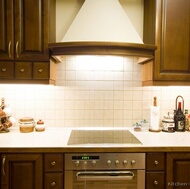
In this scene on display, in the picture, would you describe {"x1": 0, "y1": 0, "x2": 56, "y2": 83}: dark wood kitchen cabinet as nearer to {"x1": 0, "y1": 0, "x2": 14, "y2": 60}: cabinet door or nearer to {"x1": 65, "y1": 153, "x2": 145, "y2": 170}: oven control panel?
{"x1": 0, "y1": 0, "x2": 14, "y2": 60}: cabinet door

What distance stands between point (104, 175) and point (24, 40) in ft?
4.04

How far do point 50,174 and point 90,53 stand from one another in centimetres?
95

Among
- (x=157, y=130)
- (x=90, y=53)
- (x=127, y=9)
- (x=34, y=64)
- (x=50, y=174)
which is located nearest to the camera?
(x=50, y=174)

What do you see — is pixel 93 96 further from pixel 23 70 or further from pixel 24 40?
pixel 24 40

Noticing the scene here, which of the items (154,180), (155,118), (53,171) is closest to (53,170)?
(53,171)

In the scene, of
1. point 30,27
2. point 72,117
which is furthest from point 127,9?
point 72,117

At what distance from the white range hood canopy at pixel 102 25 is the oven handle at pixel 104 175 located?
3.29ft

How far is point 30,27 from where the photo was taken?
1.72 m

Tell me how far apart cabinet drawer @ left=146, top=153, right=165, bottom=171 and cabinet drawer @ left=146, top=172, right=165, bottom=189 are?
38mm

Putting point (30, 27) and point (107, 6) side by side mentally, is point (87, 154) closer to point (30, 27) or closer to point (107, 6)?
point (30, 27)

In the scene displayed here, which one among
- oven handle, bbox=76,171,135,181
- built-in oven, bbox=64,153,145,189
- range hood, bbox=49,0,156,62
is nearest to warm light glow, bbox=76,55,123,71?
range hood, bbox=49,0,156,62

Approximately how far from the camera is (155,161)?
1558mm

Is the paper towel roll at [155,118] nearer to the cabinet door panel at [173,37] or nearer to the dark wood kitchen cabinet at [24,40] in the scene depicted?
the cabinet door panel at [173,37]

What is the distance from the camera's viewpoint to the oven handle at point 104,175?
1521 millimetres
